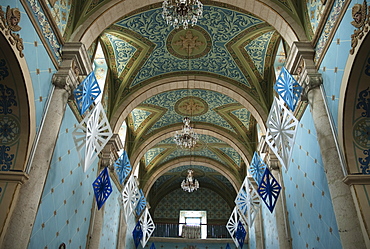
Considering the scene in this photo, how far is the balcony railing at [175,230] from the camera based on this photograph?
2059cm

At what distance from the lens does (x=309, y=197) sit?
692 cm

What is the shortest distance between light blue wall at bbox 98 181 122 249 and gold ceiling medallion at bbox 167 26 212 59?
16.7 feet

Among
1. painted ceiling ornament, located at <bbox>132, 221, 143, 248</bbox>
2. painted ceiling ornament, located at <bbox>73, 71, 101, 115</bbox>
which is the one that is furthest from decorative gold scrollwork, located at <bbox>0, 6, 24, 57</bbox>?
painted ceiling ornament, located at <bbox>132, 221, 143, 248</bbox>

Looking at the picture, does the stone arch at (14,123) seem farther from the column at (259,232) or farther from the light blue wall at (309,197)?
the column at (259,232)

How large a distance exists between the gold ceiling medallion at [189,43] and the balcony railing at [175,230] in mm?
13389

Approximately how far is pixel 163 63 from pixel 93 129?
17.6ft

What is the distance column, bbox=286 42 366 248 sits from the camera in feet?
15.8

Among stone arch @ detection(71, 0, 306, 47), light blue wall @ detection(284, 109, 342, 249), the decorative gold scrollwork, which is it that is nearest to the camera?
the decorative gold scrollwork

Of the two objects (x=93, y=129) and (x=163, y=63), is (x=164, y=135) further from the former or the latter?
(x=93, y=129)

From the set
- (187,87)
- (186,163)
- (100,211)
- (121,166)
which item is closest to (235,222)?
(121,166)

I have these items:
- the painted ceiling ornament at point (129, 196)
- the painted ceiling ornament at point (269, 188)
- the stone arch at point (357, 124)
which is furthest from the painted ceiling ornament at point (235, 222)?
the stone arch at point (357, 124)

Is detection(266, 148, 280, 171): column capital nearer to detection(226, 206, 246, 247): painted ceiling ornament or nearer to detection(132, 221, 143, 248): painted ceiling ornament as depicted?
detection(226, 206, 246, 247): painted ceiling ornament

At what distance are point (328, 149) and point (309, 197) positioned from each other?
176 cm

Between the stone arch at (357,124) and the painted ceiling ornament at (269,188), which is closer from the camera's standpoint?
the stone arch at (357,124)
